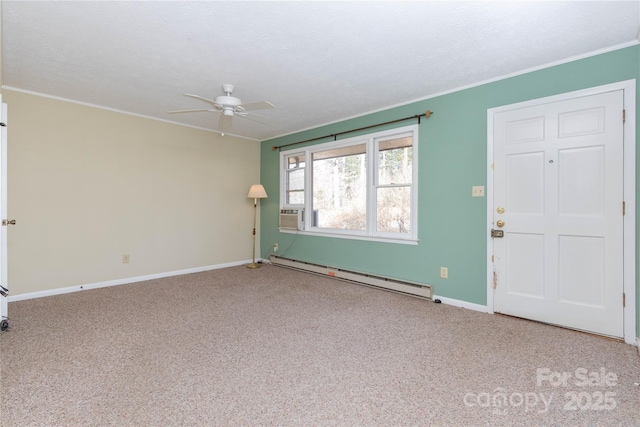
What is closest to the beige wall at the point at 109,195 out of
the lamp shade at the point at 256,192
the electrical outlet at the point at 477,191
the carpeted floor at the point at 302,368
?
the lamp shade at the point at 256,192

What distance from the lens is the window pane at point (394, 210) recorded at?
151 inches

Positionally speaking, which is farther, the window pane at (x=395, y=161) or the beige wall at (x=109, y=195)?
the window pane at (x=395, y=161)

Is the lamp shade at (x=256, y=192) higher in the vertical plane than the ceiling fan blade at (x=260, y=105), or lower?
lower

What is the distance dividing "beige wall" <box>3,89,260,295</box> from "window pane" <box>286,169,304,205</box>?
950 millimetres

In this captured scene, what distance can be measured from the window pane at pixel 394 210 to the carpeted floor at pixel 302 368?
112cm

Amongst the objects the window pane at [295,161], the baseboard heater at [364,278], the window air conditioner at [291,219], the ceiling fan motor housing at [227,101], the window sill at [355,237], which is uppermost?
the ceiling fan motor housing at [227,101]

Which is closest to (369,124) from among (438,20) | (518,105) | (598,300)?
(518,105)

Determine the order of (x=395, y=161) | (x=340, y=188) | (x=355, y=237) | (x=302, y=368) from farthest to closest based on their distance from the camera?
(x=340, y=188) < (x=355, y=237) < (x=395, y=161) < (x=302, y=368)

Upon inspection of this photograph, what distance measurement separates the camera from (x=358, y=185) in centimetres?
438

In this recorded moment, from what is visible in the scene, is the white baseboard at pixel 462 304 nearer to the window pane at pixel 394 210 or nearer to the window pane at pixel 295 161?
the window pane at pixel 394 210

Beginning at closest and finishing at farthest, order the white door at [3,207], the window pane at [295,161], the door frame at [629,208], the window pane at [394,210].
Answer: the door frame at [629,208] < the white door at [3,207] < the window pane at [394,210] < the window pane at [295,161]

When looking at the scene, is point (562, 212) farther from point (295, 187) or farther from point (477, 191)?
point (295, 187)

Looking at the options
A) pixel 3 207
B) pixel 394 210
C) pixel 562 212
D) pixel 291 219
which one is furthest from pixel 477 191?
pixel 3 207

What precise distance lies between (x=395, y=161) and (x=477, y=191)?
114cm
